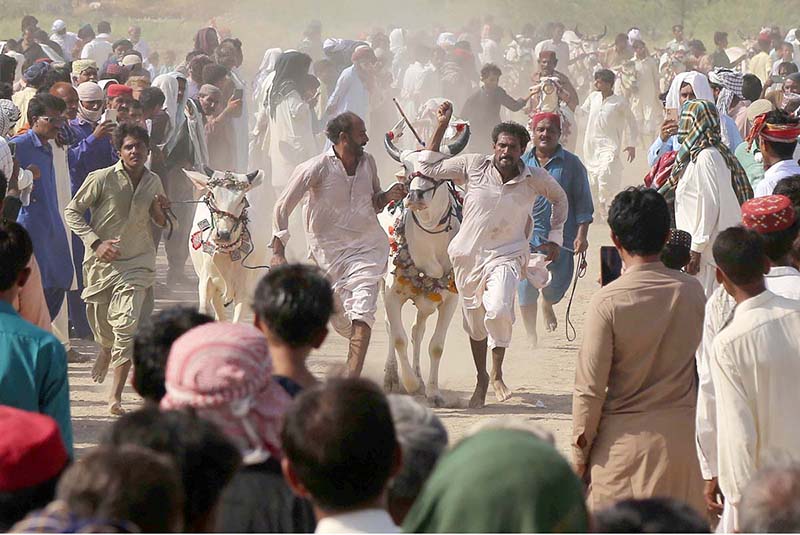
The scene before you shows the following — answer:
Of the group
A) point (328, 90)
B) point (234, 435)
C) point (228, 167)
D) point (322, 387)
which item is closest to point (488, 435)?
point (322, 387)

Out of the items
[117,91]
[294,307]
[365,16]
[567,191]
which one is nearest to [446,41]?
[365,16]

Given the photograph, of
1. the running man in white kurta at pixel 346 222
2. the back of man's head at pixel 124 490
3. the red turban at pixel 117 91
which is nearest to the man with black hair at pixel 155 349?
the back of man's head at pixel 124 490

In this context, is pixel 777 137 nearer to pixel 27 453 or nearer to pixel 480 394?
pixel 480 394

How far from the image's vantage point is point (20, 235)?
4711mm

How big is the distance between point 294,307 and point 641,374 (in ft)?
5.17

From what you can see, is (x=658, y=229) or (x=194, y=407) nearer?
(x=194, y=407)

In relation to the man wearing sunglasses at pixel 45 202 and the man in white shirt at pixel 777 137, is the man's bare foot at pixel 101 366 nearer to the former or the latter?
the man wearing sunglasses at pixel 45 202

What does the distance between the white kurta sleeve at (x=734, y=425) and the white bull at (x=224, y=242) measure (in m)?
5.90

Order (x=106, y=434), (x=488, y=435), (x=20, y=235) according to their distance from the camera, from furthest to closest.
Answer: (x=20, y=235), (x=106, y=434), (x=488, y=435)

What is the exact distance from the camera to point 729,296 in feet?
17.7

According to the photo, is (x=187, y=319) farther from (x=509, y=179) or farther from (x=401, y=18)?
(x=401, y=18)

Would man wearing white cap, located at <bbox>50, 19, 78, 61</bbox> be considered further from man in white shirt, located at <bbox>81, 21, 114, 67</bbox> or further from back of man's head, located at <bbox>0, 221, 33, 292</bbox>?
back of man's head, located at <bbox>0, 221, 33, 292</bbox>

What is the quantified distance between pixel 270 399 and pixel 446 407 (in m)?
6.06

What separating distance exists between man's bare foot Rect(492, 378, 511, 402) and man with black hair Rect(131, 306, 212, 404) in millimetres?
5936
